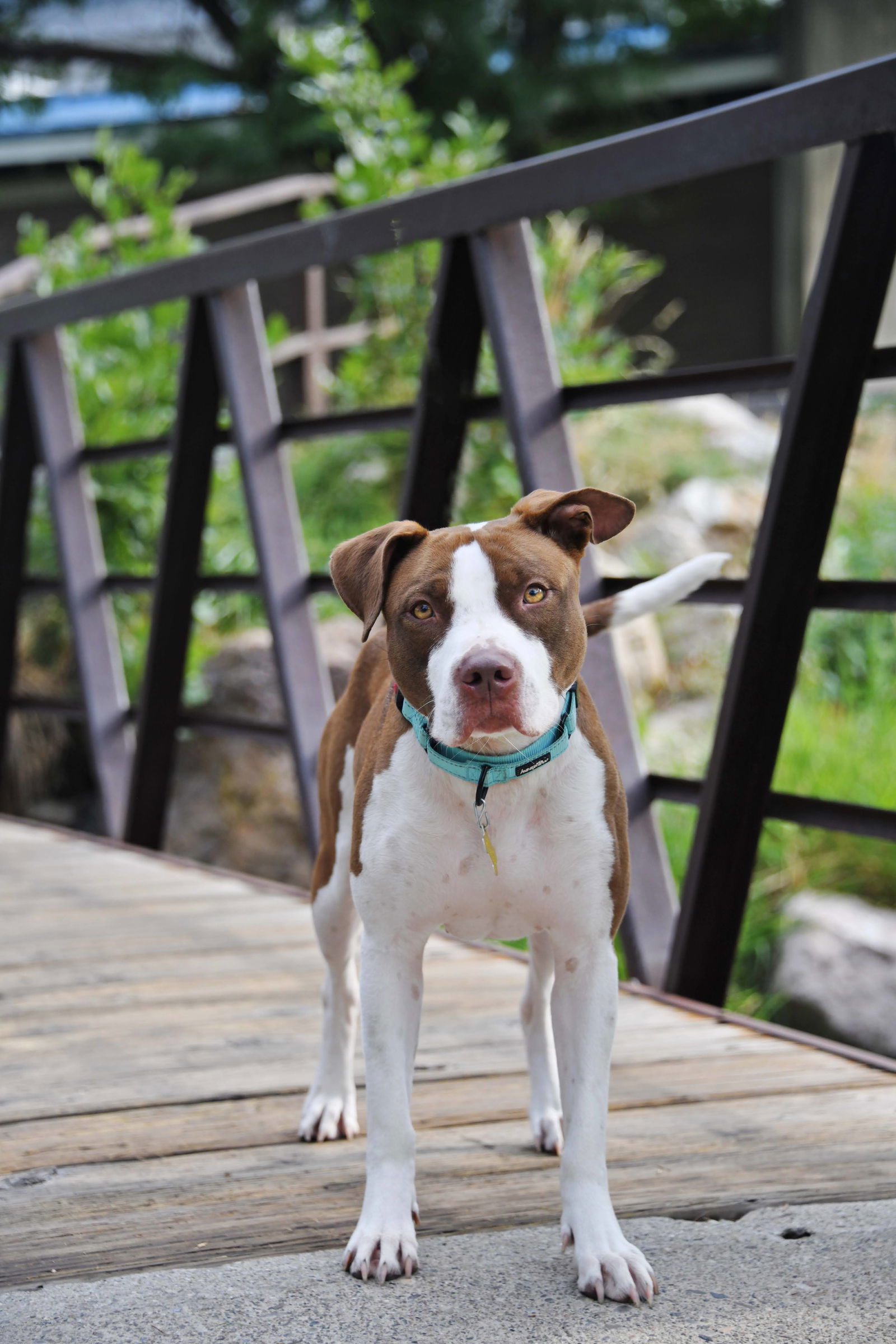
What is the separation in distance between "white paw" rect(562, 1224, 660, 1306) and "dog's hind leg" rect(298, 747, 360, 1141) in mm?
523

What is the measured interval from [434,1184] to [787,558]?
1137mm

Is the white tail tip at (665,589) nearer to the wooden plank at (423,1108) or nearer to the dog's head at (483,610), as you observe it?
the dog's head at (483,610)

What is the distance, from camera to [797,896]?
4707 mm

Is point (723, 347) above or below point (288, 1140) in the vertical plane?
above

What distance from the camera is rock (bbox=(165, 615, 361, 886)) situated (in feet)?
17.4

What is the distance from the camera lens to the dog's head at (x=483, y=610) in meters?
1.37

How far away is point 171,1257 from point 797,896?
→ 137 inches

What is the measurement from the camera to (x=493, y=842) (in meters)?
1.54

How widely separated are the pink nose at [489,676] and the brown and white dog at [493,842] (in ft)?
0.13

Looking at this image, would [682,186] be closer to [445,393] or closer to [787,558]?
[445,393]

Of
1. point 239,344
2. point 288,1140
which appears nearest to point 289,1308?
point 288,1140

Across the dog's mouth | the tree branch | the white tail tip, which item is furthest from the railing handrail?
the tree branch

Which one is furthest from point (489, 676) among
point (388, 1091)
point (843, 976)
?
point (843, 976)

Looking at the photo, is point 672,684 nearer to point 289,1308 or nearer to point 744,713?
point 744,713
